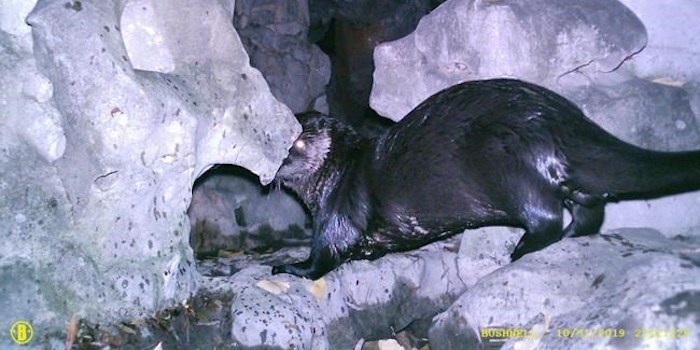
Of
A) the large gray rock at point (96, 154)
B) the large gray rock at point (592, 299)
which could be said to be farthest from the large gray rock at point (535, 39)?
the large gray rock at point (96, 154)

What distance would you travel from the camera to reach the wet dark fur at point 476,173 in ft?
10.8

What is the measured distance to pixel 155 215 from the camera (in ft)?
10.6

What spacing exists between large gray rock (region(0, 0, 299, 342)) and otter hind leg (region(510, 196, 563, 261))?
1.61m

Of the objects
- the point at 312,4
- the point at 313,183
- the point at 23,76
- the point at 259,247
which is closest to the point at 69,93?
the point at 23,76

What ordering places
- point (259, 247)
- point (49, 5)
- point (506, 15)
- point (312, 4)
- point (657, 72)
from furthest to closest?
point (312, 4), point (259, 247), point (657, 72), point (506, 15), point (49, 5)

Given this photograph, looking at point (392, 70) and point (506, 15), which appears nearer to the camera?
point (506, 15)

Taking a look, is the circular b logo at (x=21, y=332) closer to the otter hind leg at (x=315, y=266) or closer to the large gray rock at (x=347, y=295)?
the large gray rock at (x=347, y=295)

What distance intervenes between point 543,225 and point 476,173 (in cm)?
41

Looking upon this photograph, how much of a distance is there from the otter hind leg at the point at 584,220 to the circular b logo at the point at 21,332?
2526 millimetres

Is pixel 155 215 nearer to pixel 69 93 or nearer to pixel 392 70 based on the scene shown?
pixel 69 93

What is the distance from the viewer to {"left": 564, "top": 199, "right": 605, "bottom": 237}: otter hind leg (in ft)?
12.0

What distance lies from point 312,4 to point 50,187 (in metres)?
5.08

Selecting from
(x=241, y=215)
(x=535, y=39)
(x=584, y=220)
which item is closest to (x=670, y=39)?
(x=535, y=39)

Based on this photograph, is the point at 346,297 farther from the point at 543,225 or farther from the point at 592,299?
the point at 592,299
